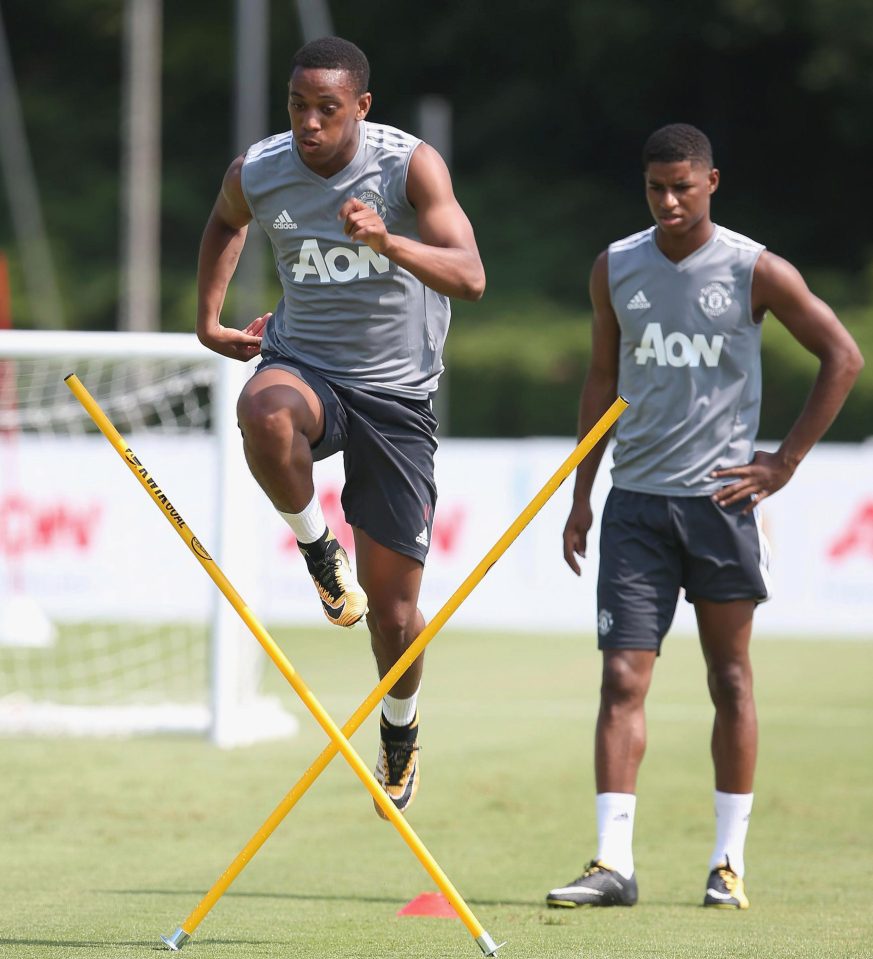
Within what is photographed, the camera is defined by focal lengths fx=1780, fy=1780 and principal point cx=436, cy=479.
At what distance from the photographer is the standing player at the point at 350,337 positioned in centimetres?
505

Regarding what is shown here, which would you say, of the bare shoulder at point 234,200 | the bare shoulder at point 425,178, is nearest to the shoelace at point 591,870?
the bare shoulder at point 425,178

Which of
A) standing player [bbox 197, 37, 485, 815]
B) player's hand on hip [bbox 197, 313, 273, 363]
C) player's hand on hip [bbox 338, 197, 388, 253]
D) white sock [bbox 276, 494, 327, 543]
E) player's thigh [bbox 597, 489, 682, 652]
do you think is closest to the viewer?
player's hand on hip [bbox 338, 197, 388, 253]

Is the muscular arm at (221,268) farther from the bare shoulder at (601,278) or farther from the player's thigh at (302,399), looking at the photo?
the bare shoulder at (601,278)

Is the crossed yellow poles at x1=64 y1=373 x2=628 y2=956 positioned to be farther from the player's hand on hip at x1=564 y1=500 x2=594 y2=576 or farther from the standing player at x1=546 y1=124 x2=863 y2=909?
the player's hand on hip at x1=564 y1=500 x2=594 y2=576

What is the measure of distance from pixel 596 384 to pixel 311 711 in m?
1.88

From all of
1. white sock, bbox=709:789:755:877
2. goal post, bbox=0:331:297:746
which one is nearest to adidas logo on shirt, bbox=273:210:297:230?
white sock, bbox=709:789:755:877

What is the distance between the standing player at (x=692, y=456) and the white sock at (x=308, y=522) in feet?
4.19

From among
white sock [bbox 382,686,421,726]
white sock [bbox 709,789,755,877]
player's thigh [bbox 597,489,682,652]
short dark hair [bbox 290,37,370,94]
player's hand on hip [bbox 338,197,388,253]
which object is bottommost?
white sock [bbox 709,789,755,877]

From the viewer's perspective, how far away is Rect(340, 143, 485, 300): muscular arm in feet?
15.1

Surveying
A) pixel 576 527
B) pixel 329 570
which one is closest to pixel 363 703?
pixel 329 570

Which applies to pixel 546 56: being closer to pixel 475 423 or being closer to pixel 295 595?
pixel 475 423

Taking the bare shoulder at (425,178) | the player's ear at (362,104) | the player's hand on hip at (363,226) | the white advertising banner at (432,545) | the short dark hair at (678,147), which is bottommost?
the white advertising banner at (432,545)

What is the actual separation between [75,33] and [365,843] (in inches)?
1513

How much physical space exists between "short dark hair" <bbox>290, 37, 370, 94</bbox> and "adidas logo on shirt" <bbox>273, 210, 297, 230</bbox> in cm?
45
